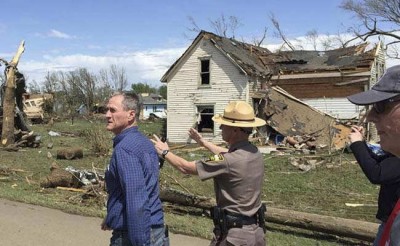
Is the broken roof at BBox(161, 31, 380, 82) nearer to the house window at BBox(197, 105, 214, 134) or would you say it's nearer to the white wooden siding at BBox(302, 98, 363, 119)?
the white wooden siding at BBox(302, 98, 363, 119)

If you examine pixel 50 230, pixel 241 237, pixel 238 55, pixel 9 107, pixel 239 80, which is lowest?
pixel 50 230

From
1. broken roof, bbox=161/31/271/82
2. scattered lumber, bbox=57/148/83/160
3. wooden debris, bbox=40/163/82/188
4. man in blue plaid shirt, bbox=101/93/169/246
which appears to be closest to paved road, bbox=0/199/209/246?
wooden debris, bbox=40/163/82/188

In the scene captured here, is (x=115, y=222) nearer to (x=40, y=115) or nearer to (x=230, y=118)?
(x=230, y=118)

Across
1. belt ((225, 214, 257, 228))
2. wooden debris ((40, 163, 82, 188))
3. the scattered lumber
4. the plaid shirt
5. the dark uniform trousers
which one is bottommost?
the scattered lumber

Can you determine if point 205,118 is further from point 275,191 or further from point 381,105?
point 381,105

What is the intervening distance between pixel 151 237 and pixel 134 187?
1.45ft

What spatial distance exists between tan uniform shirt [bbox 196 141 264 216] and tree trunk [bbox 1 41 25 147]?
19269mm

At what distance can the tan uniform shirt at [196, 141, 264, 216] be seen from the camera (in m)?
3.63

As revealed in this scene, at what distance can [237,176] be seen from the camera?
3.66 metres

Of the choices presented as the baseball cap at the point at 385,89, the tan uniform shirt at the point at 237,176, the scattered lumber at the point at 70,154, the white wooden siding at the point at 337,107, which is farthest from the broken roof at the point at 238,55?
the baseball cap at the point at 385,89

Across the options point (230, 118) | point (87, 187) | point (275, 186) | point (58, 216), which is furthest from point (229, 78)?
point (230, 118)

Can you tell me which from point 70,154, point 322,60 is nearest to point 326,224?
point 70,154

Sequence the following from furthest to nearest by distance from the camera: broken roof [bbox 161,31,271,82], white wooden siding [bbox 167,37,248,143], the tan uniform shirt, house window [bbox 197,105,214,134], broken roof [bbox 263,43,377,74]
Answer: broken roof [bbox 263,43,377,74], house window [bbox 197,105,214,134], white wooden siding [bbox 167,37,248,143], broken roof [bbox 161,31,271,82], the tan uniform shirt

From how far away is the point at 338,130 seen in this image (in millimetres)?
23953
